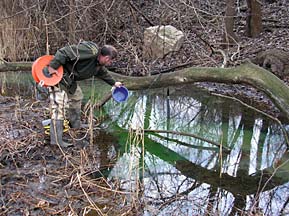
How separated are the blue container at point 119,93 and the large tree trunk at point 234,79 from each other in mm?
942

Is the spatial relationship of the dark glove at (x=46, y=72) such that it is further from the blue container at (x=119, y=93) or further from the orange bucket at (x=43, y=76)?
the blue container at (x=119, y=93)

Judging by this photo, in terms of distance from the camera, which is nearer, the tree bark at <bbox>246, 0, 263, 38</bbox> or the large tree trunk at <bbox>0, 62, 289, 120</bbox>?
the large tree trunk at <bbox>0, 62, 289, 120</bbox>

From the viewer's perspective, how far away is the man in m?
4.51

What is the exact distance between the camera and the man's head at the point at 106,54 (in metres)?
4.55

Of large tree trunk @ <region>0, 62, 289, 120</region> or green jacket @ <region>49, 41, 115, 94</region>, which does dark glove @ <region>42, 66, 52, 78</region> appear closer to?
green jacket @ <region>49, 41, 115, 94</region>

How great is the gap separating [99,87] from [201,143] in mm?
3437

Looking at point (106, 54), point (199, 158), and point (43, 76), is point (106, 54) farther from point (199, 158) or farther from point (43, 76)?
point (199, 158)

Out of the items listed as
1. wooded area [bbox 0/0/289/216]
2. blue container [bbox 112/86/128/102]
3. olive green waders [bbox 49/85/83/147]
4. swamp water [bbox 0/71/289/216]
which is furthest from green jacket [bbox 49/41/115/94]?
swamp water [bbox 0/71/289/216]

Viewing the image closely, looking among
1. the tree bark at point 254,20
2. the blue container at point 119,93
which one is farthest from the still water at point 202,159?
the tree bark at point 254,20

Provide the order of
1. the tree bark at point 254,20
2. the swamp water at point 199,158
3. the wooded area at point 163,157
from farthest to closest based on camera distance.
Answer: the tree bark at point 254,20, the swamp water at point 199,158, the wooded area at point 163,157

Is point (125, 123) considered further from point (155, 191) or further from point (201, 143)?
point (155, 191)

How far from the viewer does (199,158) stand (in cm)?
511

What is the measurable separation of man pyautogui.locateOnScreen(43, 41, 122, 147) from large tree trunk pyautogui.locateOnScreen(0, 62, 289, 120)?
108cm

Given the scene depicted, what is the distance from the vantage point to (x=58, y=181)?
4.12 metres
